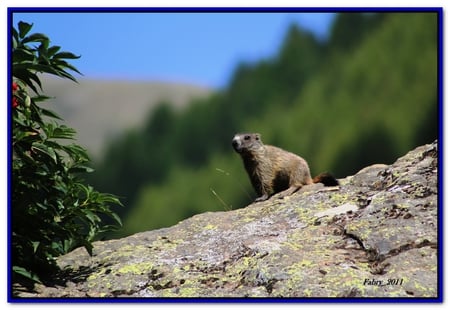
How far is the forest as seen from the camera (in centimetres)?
1527

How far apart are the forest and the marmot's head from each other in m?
0.82

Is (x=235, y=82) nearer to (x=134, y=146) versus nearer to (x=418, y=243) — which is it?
(x=134, y=146)

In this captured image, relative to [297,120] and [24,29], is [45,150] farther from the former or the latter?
[297,120]

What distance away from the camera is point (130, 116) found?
11844cm

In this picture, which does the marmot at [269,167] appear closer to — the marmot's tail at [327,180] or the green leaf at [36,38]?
the marmot's tail at [327,180]

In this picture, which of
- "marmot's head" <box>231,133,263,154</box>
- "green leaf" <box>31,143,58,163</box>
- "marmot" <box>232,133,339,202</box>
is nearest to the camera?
"green leaf" <box>31,143,58,163</box>

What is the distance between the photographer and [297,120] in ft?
95.3

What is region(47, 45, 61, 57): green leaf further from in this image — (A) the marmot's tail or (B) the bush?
(A) the marmot's tail

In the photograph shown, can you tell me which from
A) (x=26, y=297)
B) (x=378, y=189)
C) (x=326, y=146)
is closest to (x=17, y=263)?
(x=26, y=297)

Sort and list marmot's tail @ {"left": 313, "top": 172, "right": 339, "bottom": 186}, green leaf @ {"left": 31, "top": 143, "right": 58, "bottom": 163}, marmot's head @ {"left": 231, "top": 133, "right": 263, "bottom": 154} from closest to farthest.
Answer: green leaf @ {"left": 31, "top": 143, "right": 58, "bottom": 163}
marmot's tail @ {"left": 313, "top": 172, "right": 339, "bottom": 186}
marmot's head @ {"left": 231, "top": 133, "right": 263, "bottom": 154}

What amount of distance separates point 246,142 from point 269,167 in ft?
2.05

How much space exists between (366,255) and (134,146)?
50.0m

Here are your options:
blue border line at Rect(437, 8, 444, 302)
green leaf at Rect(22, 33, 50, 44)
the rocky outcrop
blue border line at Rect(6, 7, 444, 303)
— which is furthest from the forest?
green leaf at Rect(22, 33, 50, 44)

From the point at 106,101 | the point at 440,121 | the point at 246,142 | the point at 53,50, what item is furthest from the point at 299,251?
the point at 106,101
